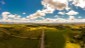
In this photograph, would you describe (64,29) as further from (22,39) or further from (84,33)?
(22,39)

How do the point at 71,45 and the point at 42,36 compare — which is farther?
the point at 42,36

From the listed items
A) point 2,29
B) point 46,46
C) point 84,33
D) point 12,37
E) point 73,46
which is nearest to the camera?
point 73,46

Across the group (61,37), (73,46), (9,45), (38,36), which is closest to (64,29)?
(61,37)

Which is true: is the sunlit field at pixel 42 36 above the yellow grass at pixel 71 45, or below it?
above

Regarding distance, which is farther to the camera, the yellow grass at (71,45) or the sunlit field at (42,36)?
the sunlit field at (42,36)

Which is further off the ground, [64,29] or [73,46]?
[64,29]

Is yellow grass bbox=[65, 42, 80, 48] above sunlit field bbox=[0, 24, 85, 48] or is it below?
below

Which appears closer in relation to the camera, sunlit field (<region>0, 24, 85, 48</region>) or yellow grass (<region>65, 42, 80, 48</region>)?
yellow grass (<region>65, 42, 80, 48</region>)

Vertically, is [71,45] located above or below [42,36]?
below
